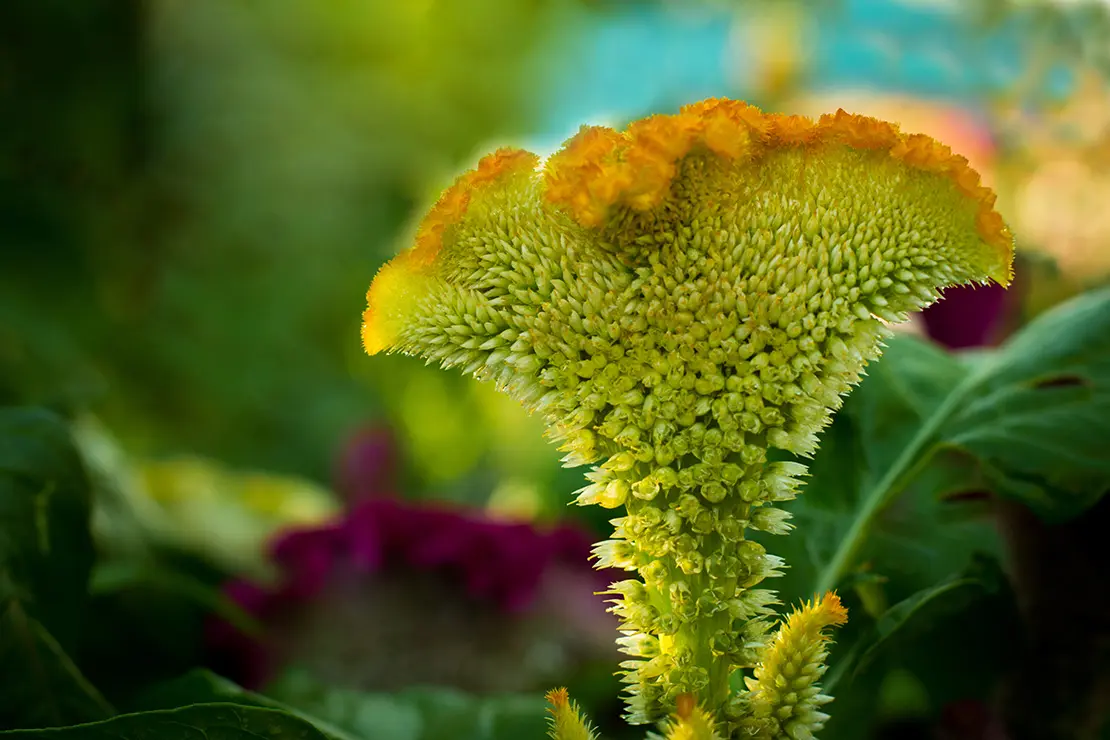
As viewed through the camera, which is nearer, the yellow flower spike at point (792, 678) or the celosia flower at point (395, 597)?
the yellow flower spike at point (792, 678)

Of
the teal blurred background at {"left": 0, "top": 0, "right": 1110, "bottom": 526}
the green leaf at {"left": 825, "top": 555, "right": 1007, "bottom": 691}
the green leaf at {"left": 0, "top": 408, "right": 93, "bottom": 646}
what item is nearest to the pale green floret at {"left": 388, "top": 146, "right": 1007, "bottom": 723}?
the green leaf at {"left": 825, "top": 555, "right": 1007, "bottom": 691}

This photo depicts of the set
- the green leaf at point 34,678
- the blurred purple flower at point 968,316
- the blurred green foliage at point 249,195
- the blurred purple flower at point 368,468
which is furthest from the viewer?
the blurred green foliage at point 249,195

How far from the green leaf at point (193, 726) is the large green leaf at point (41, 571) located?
8 cm

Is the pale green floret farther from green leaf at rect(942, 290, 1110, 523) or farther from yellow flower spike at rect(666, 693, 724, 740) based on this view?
green leaf at rect(942, 290, 1110, 523)

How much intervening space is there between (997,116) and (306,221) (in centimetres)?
151

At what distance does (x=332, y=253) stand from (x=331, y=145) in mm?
278

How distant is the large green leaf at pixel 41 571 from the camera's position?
44 cm

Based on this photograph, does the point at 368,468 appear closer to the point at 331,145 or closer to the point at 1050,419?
the point at 1050,419

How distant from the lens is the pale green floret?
307 mm

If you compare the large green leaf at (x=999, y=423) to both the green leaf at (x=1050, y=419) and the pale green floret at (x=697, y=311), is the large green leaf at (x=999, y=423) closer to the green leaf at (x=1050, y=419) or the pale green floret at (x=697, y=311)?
the green leaf at (x=1050, y=419)

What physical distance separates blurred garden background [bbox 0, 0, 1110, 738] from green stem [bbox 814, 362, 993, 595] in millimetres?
173

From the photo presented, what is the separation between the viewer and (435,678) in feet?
2.37

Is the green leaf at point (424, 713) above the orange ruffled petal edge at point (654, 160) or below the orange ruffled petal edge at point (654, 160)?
below

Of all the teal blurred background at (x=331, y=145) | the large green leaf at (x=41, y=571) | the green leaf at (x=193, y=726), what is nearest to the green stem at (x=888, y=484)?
the green leaf at (x=193, y=726)
